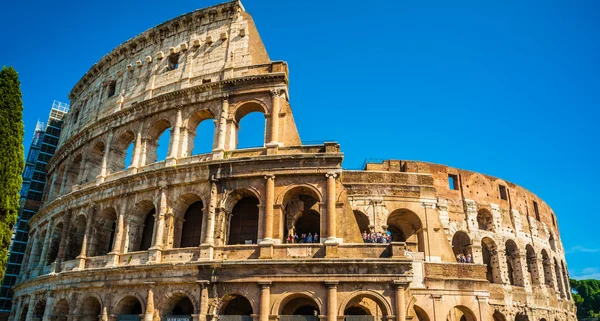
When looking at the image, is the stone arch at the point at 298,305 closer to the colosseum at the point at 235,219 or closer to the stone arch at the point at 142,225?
the colosseum at the point at 235,219

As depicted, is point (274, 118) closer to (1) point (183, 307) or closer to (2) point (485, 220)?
(1) point (183, 307)

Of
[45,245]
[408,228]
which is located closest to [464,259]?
[408,228]

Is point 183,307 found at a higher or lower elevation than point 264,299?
lower

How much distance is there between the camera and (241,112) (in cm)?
1992

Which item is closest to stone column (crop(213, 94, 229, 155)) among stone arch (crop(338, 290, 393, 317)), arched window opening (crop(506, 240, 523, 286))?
stone arch (crop(338, 290, 393, 317))

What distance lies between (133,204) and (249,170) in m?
6.01

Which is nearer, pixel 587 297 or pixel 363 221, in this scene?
pixel 363 221

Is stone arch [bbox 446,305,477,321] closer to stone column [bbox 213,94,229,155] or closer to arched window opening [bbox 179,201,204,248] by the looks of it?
arched window opening [bbox 179,201,204,248]

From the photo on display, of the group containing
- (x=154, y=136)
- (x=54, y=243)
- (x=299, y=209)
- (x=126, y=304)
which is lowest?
(x=126, y=304)

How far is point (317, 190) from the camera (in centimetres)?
1698

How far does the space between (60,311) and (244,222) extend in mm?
10405

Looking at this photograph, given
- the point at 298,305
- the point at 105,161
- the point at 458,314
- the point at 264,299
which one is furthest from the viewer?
the point at 105,161

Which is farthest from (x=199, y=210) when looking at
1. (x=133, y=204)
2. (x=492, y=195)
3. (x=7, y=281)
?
(x=7, y=281)

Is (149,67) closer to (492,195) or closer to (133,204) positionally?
(133,204)
